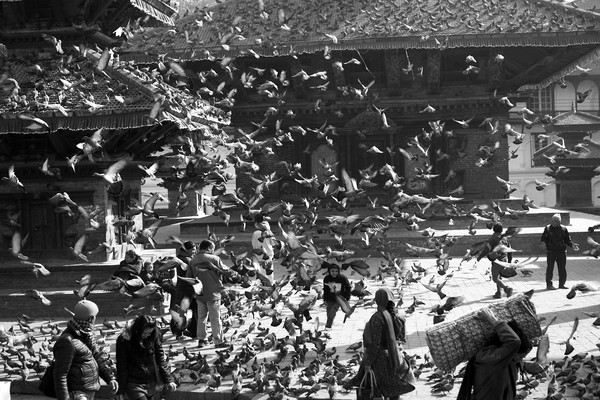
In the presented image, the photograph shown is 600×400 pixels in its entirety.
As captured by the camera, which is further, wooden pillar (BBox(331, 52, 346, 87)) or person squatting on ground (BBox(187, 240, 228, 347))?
wooden pillar (BBox(331, 52, 346, 87))

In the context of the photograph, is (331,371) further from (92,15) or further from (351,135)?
(351,135)

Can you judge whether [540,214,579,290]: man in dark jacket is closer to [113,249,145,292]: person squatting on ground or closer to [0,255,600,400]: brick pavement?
[0,255,600,400]: brick pavement

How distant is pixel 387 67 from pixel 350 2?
2.88 meters

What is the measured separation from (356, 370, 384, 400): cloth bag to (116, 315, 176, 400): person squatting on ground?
1.99 meters

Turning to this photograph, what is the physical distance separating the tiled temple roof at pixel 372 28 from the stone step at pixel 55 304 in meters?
10.5

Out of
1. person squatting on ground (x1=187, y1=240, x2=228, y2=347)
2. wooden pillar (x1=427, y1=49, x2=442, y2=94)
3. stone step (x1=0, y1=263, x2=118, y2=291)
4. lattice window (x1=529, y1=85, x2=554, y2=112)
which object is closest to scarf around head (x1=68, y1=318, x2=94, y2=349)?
person squatting on ground (x1=187, y1=240, x2=228, y2=347)

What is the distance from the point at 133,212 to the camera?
1600cm

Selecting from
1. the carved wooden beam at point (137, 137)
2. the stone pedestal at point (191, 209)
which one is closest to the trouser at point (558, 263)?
the carved wooden beam at point (137, 137)

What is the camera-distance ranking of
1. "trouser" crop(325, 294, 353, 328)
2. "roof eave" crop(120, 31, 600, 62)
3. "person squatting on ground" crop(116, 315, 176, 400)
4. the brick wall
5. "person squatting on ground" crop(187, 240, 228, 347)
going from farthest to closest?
the brick wall, "roof eave" crop(120, 31, 600, 62), "person squatting on ground" crop(187, 240, 228, 347), "trouser" crop(325, 294, 353, 328), "person squatting on ground" crop(116, 315, 176, 400)

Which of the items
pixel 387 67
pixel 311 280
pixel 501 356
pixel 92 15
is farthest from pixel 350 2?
pixel 501 356

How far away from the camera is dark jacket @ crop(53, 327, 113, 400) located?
8531mm

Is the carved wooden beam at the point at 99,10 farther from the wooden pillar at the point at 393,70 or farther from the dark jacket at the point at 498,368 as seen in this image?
the dark jacket at the point at 498,368

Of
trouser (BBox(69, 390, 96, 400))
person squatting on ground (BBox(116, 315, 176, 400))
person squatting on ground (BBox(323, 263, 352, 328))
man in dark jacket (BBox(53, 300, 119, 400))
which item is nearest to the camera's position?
man in dark jacket (BBox(53, 300, 119, 400))

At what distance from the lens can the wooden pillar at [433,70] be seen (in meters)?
28.1
